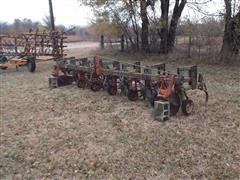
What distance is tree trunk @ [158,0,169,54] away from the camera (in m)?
15.4

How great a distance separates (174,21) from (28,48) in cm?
673

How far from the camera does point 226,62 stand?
13156mm

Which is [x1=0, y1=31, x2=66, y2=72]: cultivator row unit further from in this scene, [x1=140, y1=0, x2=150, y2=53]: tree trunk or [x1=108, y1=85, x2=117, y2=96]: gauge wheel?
[x1=108, y1=85, x2=117, y2=96]: gauge wheel

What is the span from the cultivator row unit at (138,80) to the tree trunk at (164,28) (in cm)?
682

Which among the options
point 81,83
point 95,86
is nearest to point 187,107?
point 95,86

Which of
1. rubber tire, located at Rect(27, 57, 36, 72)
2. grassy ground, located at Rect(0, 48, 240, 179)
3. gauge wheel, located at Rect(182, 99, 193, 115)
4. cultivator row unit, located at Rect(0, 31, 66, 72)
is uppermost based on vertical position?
cultivator row unit, located at Rect(0, 31, 66, 72)

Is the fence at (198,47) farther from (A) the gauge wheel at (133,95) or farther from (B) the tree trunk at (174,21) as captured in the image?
(A) the gauge wheel at (133,95)

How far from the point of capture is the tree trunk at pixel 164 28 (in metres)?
15.4

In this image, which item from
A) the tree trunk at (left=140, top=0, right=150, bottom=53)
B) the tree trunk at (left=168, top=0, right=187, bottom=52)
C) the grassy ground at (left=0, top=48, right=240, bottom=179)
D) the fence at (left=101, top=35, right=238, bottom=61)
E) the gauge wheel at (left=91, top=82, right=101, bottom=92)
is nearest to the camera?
the grassy ground at (left=0, top=48, right=240, bottom=179)

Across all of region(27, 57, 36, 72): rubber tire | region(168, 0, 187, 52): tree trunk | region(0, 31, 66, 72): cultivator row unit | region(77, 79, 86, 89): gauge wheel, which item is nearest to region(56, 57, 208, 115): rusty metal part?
region(77, 79, 86, 89): gauge wheel

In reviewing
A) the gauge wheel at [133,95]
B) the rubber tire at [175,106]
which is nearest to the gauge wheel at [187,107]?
the rubber tire at [175,106]

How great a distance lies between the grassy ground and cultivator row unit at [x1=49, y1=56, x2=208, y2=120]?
25 centimetres

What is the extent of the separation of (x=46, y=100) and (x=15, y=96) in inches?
42.9

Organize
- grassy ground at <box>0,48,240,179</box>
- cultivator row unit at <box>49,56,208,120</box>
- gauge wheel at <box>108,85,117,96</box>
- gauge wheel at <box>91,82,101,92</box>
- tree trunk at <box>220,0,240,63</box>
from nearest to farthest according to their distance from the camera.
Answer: grassy ground at <box>0,48,240,179</box>
cultivator row unit at <box>49,56,208,120</box>
gauge wheel at <box>108,85,117,96</box>
gauge wheel at <box>91,82,101,92</box>
tree trunk at <box>220,0,240,63</box>
